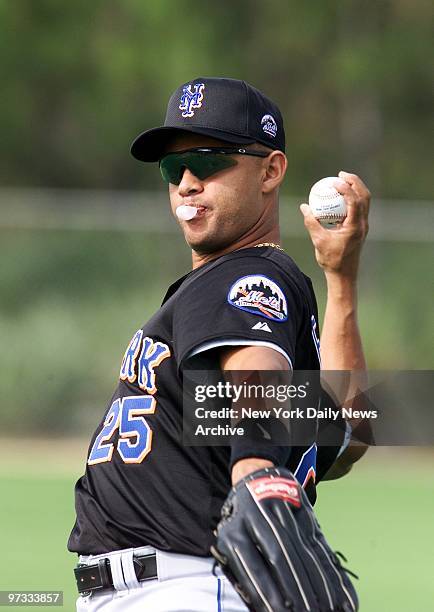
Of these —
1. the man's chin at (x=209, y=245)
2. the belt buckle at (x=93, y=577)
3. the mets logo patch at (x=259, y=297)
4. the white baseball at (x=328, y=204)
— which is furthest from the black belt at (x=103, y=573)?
the white baseball at (x=328, y=204)

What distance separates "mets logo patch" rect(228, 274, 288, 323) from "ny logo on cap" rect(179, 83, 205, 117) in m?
0.65

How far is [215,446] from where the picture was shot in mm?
2902

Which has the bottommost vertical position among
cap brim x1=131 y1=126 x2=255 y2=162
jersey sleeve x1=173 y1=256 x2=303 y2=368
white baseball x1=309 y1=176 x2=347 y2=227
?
jersey sleeve x1=173 y1=256 x2=303 y2=368

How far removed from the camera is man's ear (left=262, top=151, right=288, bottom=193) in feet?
10.9

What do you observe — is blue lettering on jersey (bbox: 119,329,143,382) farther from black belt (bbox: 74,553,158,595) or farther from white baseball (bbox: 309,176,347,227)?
white baseball (bbox: 309,176,347,227)

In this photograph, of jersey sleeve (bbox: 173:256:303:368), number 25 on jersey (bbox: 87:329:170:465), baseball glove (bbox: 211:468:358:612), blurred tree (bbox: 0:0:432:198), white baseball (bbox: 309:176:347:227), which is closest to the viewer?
baseball glove (bbox: 211:468:358:612)

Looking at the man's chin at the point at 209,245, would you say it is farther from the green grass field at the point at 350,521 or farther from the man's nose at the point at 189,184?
the green grass field at the point at 350,521

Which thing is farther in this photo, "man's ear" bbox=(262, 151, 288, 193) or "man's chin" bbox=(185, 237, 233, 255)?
"man's ear" bbox=(262, 151, 288, 193)

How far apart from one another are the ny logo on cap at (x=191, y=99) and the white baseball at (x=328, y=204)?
590mm

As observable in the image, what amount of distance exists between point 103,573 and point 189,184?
1.08 meters

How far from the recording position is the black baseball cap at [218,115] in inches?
126

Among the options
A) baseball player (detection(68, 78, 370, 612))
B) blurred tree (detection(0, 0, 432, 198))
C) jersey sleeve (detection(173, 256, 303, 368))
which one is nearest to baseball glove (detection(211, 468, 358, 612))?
baseball player (detection(68, 78, 370, 612))

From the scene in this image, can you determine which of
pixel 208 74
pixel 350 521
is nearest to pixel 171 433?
pixel 350 521

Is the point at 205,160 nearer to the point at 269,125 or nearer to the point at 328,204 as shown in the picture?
the point at 269,125
